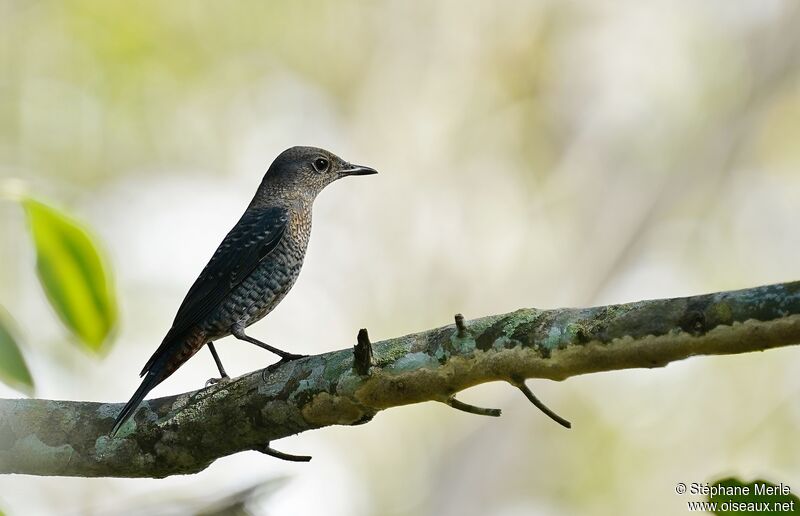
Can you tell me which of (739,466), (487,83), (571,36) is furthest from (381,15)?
(739,466)

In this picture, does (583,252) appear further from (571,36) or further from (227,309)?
(227,309)

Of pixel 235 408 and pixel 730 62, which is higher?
pixel 730 62

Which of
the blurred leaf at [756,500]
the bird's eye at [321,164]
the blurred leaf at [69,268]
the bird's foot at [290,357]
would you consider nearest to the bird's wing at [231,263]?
the bird's eye at [321,164]

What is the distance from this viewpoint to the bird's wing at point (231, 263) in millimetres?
4938

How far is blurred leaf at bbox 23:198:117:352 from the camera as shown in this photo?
6.89 ft

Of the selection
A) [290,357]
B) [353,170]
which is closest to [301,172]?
[353,170]

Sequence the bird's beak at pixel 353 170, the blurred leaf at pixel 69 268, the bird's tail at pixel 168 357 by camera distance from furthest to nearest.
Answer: the bird's beak at pixel 353 170
the bird's tail at pixel 168 357
the blurred leaf at pixel 69 268

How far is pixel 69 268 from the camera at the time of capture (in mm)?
2141

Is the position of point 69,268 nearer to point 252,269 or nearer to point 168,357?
point 168,357

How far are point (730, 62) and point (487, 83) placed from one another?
2931 millimetres

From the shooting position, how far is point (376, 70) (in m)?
12.5

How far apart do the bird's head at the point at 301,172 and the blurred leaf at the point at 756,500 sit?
174 inches

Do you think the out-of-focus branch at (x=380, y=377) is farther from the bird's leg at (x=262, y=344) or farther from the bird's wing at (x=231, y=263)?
the bird's wing at (x=231, y=263)

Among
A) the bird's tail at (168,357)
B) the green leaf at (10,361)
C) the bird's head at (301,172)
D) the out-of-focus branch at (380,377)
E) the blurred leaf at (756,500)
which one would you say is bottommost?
the blurred leaf at (756,500)
